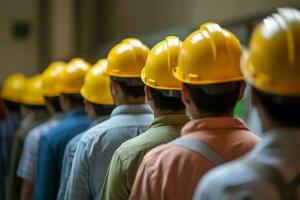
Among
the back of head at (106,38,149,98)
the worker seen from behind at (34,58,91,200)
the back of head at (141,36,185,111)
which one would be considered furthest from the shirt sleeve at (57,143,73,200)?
the back of head at (141,36,185,111)

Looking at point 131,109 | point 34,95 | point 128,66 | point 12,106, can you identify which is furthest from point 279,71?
point 12,106

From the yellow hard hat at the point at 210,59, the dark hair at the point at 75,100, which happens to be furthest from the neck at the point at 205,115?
the dark hair at the point at 75,100

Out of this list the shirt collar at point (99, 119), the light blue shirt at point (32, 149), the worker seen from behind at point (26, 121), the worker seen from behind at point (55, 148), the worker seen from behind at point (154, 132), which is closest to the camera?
the worker seen from behind at point (154, 132)

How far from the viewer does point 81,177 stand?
125 inches

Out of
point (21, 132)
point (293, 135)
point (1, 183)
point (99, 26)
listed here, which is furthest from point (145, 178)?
point (99, 26)

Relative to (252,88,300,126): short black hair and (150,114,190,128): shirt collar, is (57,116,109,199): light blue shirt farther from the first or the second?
(252,88,300,126): short black hair

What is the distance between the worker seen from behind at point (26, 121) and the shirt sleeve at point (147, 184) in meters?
3.24

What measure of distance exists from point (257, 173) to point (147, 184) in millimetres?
581

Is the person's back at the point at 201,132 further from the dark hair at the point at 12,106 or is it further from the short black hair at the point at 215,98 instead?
the dark hair at the point at 12,106

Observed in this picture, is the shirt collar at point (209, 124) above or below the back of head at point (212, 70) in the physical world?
below

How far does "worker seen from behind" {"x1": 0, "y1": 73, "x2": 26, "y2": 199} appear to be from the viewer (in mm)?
6000

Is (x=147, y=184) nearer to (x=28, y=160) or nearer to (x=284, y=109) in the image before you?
(x=284, y=109)

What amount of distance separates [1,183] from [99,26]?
5258 mm

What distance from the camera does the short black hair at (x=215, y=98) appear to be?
6.90ft
